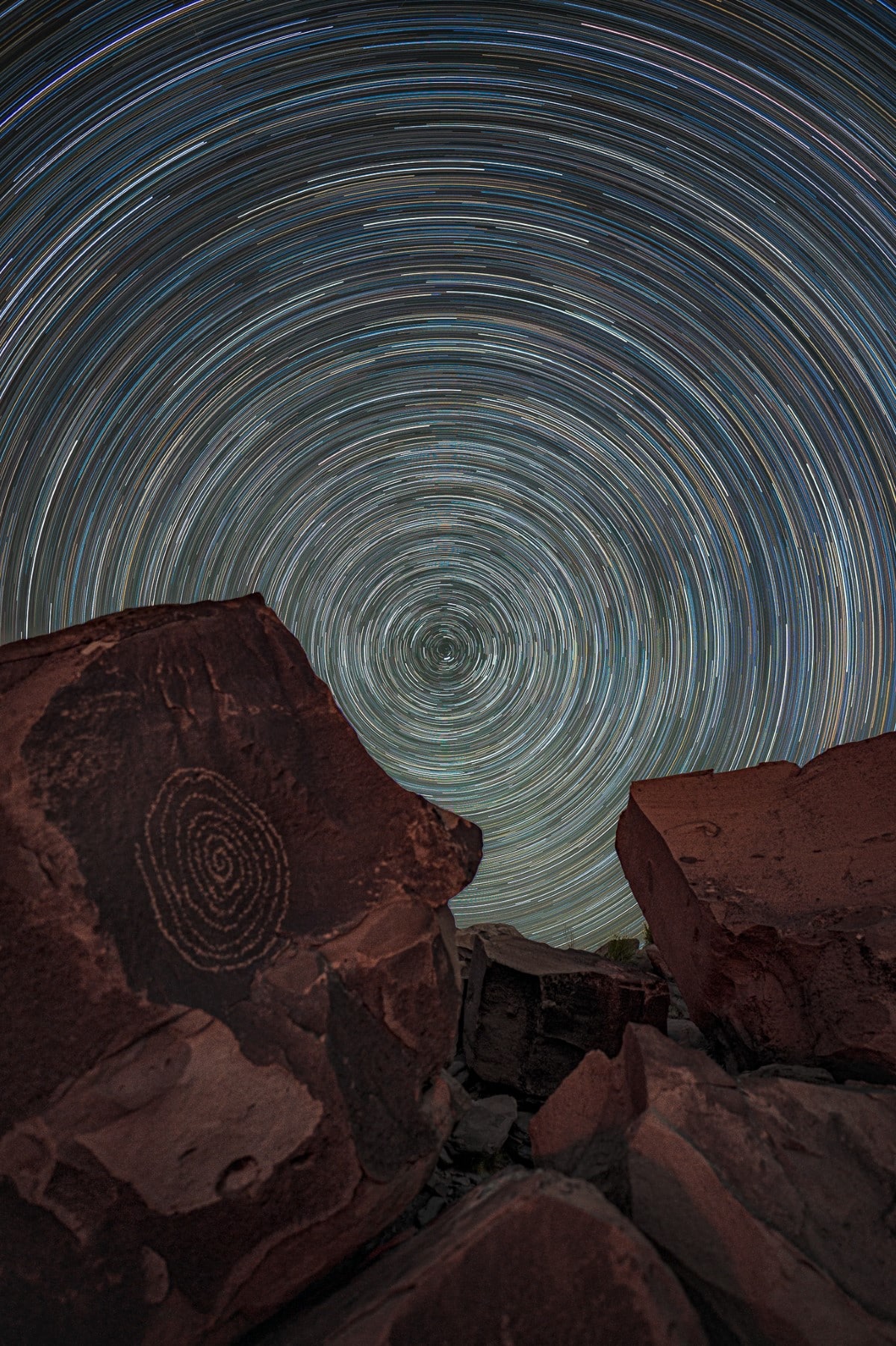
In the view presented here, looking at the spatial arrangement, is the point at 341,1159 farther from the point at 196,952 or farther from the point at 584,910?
the point at 584,910

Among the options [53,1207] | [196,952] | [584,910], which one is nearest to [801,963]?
[196,952]

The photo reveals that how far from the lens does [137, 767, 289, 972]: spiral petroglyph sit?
2922 mm

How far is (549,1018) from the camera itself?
4.48m

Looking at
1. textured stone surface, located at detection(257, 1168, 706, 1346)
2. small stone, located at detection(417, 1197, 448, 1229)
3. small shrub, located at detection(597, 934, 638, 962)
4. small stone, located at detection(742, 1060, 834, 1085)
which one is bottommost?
small shrub, located at detection(597, 934, 638, 962)

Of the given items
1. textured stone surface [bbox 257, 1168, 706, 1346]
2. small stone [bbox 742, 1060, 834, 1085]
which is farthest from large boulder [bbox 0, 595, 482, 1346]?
small stone [bbox 742, 1060, 834, 1085]

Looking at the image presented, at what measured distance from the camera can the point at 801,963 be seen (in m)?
3.96

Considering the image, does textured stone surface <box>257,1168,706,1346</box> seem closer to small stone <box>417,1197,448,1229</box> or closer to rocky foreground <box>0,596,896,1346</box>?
rocky foreground <box>0,596,896,1346</box>

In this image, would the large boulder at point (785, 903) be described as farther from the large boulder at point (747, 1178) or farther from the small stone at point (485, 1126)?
the small stone at point (485, 1126)

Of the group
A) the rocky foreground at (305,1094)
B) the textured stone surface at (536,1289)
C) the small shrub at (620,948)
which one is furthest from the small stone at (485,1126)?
the small shrub at (620,948)

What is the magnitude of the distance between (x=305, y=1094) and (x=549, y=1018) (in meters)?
2.03

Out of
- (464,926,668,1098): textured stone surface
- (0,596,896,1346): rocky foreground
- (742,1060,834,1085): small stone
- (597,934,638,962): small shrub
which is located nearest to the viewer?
(0,596,896,1346): rocky foreground

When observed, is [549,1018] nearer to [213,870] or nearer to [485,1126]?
[485,1126]

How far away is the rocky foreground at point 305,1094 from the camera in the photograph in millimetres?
2371

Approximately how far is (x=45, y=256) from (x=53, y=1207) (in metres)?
4.75
